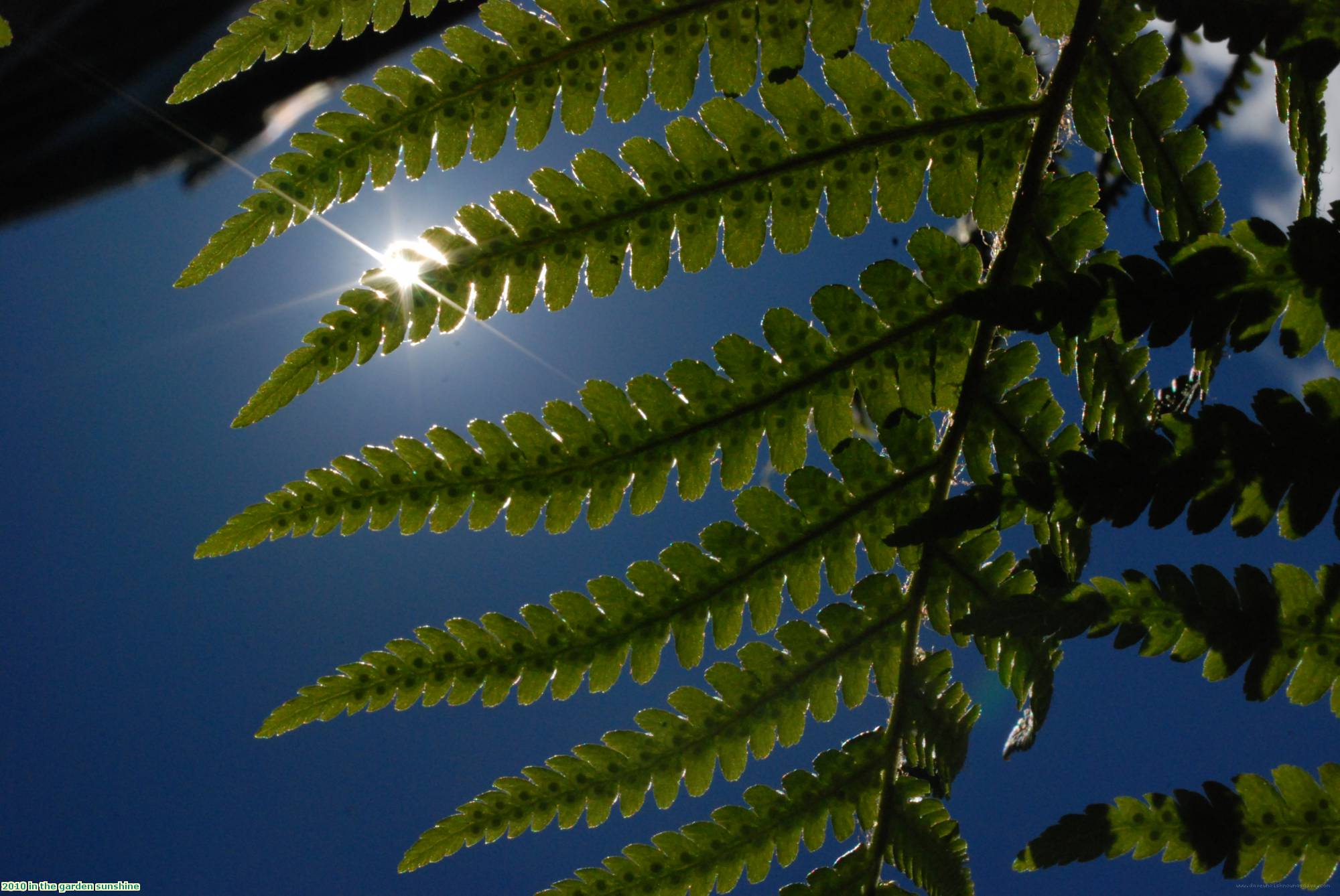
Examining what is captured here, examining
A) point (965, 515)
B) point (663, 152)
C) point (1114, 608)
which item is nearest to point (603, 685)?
point (965, 515)

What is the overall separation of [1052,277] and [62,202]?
6487mm

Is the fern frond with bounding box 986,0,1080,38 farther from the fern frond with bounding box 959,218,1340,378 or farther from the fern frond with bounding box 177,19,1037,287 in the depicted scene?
the fern frond with bounding box 959,218,1340,378

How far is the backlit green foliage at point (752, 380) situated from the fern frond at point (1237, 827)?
0.76 feet

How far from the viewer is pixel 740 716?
199 cm

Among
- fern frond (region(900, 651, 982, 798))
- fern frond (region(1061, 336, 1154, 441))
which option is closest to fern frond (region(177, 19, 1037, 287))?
fern frond (region(1061, 336, 1154, 441))

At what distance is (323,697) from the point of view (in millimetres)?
1899

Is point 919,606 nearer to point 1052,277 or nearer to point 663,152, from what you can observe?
point 1052,277

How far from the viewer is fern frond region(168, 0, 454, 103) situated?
71.2 inches

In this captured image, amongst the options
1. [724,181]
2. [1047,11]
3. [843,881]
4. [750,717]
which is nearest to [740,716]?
[750,717]

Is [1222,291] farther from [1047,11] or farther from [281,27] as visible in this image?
[281,27]

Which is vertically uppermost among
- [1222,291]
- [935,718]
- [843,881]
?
[1222,291]

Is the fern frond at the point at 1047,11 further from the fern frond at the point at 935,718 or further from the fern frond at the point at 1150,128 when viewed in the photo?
the fern frond at the point at 935,718

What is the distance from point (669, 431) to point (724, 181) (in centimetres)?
58

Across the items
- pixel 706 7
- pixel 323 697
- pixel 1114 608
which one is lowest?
pixel 1114 608
